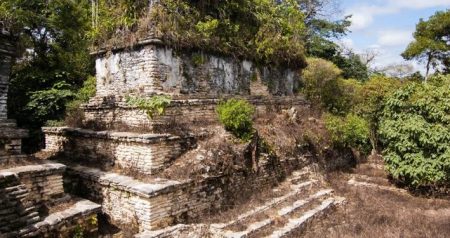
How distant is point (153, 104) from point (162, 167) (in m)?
1.46

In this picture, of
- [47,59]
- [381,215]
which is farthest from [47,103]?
[381,215]

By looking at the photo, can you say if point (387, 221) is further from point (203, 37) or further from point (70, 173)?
point (70, 173)

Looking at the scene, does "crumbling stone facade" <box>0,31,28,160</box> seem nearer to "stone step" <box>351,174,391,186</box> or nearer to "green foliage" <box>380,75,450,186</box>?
"green foliage" <box>380,75,450,186</box>

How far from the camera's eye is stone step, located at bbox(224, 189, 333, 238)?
7.59 meters

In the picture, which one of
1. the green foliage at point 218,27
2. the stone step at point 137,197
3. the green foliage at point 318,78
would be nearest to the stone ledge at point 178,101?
the green foliage at point 218,27

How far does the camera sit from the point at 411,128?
1159 centimetres

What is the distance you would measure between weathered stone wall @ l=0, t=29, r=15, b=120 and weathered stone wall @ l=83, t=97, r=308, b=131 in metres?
3.08

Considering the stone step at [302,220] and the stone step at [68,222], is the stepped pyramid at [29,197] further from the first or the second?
the stone step at [302,220]

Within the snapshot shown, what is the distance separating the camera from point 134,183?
25.6 feet

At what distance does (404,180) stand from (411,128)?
1978mm

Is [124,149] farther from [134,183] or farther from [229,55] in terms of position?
[229,55]

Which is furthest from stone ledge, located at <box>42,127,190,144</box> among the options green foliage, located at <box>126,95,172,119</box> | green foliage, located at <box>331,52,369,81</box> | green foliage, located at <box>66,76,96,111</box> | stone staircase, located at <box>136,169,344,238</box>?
green foliage, located at <box>331,52,369,81</box>

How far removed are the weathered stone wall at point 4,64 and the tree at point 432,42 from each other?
24398 millimetres

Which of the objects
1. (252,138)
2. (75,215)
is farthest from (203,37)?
(75,215)
